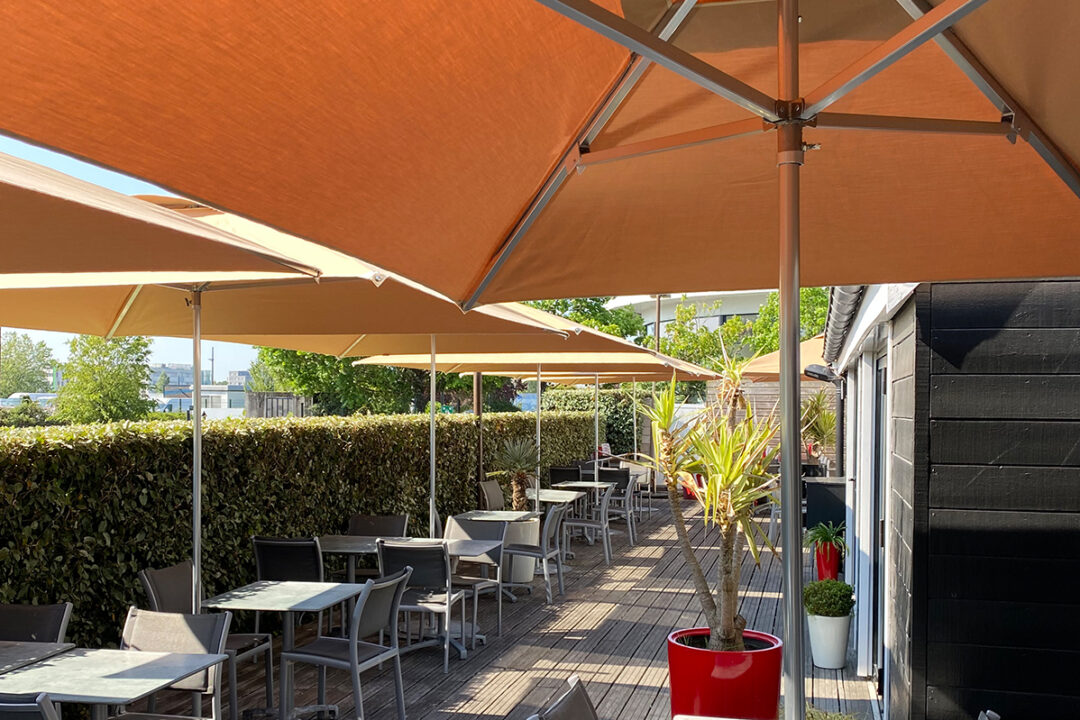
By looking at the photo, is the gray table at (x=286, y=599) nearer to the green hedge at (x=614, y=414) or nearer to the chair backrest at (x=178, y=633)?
the chair backrest at (x=178, y=633)

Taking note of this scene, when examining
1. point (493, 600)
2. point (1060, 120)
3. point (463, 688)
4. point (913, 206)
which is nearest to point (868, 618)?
point (463, 688)

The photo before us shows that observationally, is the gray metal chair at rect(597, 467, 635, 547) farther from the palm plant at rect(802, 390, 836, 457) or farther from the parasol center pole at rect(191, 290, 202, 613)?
the parasol center pole at rect(191, 290, 202, 613)

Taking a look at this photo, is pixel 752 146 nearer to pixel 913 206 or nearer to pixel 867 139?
pixel 867 139

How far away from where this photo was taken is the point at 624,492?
15.0 m

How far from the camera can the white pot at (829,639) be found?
6.96 meters

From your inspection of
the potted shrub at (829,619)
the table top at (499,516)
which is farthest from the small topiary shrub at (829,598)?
the table top at (499,516)

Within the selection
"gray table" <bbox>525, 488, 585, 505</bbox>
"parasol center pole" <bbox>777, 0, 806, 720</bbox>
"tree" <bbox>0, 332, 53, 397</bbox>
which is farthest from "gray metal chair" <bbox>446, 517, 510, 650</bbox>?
"tree" <bbox>0, 332, 53, 397</bbox>

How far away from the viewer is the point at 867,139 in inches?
98.7

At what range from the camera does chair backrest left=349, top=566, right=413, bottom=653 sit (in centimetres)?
524

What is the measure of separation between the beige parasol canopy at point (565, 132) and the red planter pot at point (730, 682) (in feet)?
5.37

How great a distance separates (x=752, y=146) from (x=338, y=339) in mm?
6515

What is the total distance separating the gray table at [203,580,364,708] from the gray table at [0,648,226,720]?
1130mm

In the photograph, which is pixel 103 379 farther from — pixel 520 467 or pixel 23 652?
pixel 23 652

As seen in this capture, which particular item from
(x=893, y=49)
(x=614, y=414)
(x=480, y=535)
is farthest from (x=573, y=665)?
(x=614, y=414)
